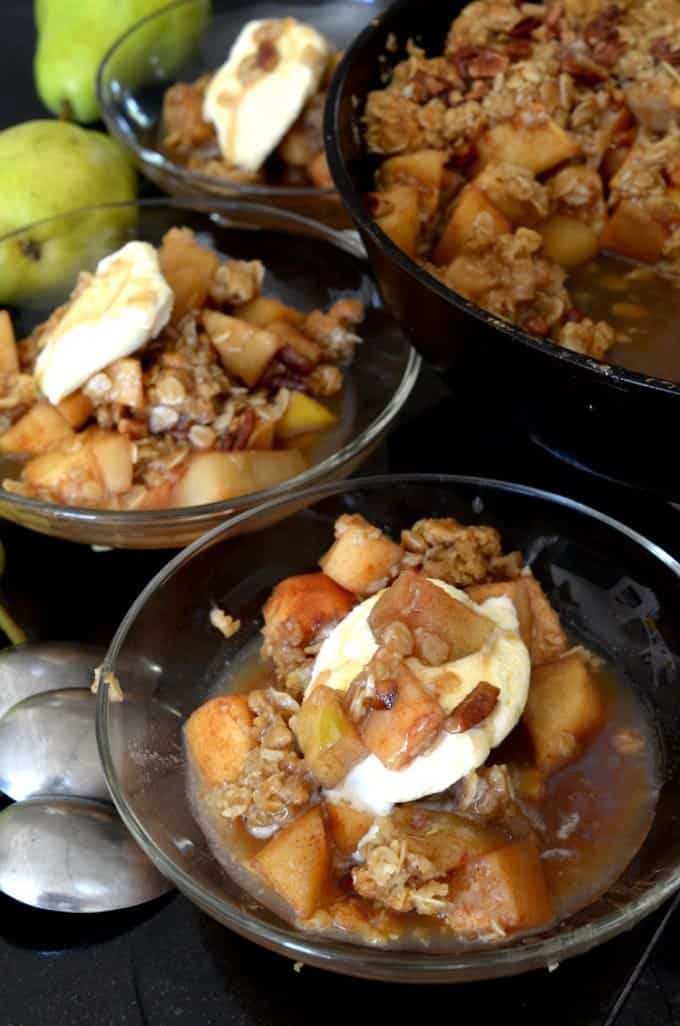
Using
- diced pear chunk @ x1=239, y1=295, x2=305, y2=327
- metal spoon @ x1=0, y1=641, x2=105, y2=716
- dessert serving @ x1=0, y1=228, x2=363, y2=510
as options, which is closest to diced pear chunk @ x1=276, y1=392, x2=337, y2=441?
dessert serving @ x1=0, y1=228, x2=363, y2=510

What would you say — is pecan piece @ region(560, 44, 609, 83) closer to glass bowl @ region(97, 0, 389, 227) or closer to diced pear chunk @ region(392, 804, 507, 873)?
glass bowl @ region(97, 0, 389, 227)

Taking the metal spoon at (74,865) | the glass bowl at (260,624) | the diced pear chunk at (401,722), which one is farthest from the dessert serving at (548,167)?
the metal spoon at (74,865)

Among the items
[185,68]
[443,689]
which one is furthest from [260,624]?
[185,68]

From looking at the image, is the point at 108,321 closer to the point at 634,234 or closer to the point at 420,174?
the point at 420,174

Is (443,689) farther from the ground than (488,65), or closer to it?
closer to it

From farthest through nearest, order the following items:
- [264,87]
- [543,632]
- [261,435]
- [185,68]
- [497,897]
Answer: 1. [185,68]
2. [264,87]
3. [261,435]
4. [543,632]
5. [497,897]

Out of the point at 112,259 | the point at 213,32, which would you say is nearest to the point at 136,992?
the point at 112,259
